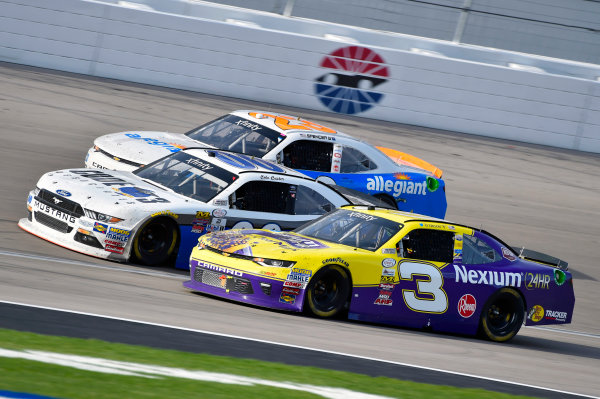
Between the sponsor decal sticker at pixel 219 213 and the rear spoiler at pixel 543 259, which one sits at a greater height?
the rear spoiler at pixel 543 259

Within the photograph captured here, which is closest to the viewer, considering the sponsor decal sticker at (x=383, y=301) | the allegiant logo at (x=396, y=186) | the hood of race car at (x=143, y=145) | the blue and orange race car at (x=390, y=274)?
the blue and orange race car at (x=390, y=274)

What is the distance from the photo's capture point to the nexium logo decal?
2195cm

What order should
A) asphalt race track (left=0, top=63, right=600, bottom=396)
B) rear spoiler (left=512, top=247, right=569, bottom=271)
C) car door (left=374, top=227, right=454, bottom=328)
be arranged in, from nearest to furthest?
1. asphalt race track (left=0, top=63, right=600, bottom=396)
2. car door (left=374, top=227, right=454, bottom=328)
3. rear spoiler (left=512, top=247, right=569, bottom=271)

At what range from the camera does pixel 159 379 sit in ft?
19.1

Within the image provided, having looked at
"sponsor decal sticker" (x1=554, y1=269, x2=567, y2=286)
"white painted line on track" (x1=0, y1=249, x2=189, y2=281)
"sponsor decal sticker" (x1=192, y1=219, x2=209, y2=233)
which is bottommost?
"white painted line on track" (x1=0, y1=249, x2=189, y2=281)

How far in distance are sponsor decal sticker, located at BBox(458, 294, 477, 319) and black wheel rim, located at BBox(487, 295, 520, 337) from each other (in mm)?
319

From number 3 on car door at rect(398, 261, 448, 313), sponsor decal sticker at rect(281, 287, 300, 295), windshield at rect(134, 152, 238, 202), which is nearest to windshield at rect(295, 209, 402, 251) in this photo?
number 3 on car door at rect(398, 261, 448, 313)

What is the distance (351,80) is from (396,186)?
8456 mm

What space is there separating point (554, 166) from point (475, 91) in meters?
2.63

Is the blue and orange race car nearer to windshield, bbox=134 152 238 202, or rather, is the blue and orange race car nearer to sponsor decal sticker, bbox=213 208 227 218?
sponsor decal sticker, bbox=213 208 227 218

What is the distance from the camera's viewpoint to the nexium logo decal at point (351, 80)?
72.0 feet

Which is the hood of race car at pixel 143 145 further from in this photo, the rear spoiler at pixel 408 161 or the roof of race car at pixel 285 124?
the rear spoiler at pixel 408 161

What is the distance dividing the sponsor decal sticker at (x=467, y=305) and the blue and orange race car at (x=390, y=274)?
0.01 metres

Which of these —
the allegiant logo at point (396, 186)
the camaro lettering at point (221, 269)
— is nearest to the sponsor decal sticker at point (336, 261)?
the camaro lettering at point (221, 269)
